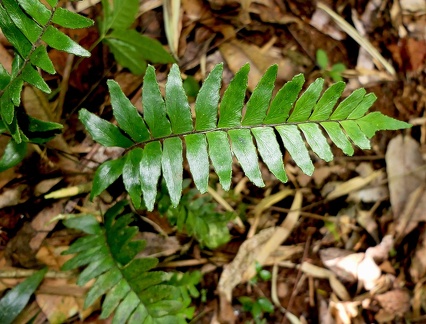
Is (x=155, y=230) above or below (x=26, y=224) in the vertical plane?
below

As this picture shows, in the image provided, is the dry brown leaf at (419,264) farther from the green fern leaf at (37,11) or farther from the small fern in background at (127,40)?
the green fern leaf at (37,11)

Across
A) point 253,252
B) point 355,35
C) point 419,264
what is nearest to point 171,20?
point 355,35

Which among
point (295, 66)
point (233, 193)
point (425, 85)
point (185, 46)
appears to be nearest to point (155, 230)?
point (233, 193)

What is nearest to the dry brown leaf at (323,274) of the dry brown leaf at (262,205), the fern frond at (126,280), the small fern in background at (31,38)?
the dry brown leaf at (262,205)

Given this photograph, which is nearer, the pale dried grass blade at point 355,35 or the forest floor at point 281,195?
the forest floor at point 281,195

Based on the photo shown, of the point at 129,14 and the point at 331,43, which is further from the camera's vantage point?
the point at 331,43

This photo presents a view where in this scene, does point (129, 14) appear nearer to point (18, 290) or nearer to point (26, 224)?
point (26, 224)
